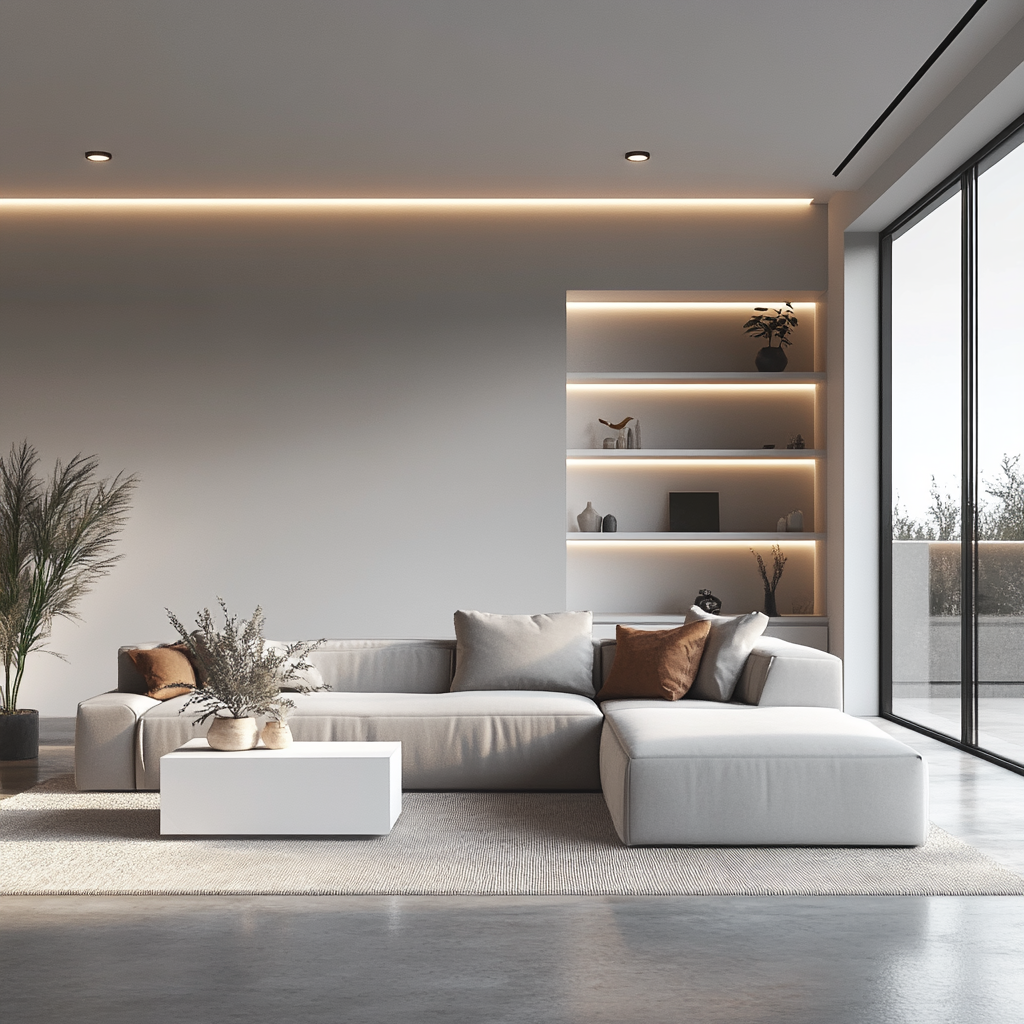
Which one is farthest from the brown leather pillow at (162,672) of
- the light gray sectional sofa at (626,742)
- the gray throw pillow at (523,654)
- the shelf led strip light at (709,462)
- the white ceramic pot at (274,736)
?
the shelf led strip light at (709,462)

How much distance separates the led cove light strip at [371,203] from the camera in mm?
6754

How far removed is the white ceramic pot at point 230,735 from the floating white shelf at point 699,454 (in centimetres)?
334

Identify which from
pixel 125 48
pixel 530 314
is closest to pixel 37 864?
pixel 125 48

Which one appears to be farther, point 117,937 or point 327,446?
point 327,446

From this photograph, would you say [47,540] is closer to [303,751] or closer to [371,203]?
[371,203]

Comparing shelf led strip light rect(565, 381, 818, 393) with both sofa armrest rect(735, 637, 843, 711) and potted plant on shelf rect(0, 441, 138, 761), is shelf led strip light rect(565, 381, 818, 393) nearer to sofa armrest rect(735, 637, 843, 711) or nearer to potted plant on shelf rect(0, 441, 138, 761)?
sofa armrest rect(735, 637, 843, 711)

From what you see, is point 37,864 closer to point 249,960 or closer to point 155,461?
point 249,960

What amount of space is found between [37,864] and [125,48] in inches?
127

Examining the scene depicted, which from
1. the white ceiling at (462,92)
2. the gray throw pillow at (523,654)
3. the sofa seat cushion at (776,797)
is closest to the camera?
the sofa seat cushion at (776,797)

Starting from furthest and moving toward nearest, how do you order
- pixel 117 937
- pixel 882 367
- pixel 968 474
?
pixel 882 367 < pixel 968 474 < pixel 117 937

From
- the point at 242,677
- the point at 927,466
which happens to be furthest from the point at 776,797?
the point at 927,466

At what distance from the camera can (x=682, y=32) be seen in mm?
4457

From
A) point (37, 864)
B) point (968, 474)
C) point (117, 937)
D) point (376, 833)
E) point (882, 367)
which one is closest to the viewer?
point (117, 937)

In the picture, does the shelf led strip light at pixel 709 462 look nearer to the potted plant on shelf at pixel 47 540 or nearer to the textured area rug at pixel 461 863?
the potted plant on shelf at pixel 47 540
